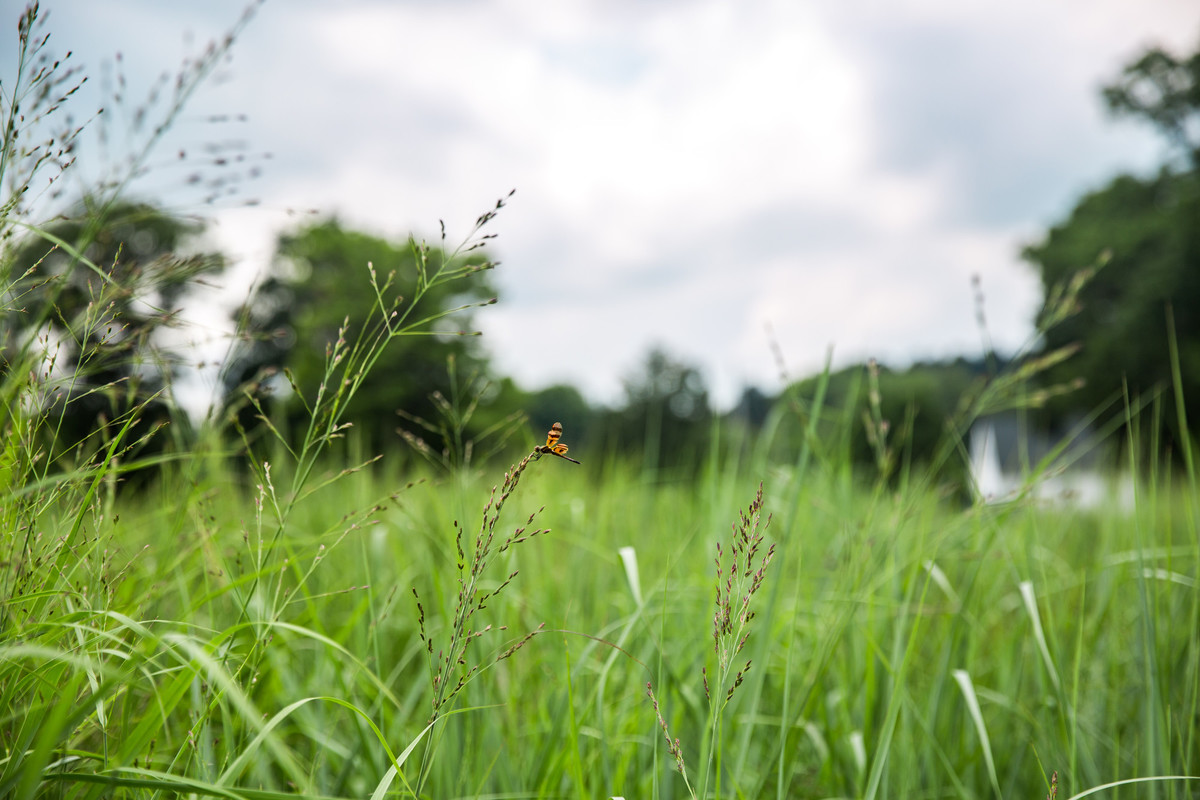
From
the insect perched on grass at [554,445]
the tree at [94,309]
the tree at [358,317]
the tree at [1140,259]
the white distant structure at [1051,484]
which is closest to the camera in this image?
the insect perched on grass at [554,445]

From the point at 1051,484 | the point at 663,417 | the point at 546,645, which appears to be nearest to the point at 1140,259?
the point at 663,417

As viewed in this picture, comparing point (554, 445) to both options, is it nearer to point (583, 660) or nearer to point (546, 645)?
point (583, 660)

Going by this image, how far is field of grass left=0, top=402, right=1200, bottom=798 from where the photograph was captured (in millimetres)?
930

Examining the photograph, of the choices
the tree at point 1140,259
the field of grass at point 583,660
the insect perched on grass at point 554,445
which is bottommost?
the field of grass at point 583,660

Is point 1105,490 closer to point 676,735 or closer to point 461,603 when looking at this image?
point 676,735

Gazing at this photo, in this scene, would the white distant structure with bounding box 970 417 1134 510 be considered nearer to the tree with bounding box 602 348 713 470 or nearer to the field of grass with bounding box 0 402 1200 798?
the field of grass with bounding box 0 402 1200 798

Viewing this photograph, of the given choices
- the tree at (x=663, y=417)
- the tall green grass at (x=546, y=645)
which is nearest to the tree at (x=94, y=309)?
the tall green grass at (x=546, y=645)

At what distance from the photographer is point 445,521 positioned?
2.27m

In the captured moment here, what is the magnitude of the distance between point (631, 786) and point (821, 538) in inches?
63.8

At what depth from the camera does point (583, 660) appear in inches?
60.2

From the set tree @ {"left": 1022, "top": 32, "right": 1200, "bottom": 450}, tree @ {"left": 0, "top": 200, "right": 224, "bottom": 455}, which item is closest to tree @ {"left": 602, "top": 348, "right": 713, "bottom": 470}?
tree @ {"left": 0, "top": 200, "right": 224, "bottom": 455}

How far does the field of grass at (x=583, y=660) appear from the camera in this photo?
3.05ft

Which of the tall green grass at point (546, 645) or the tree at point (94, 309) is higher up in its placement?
the tree at point (94, 309)

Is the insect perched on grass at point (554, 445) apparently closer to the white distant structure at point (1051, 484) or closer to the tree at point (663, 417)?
the white distant structure at point (1051, 484)
